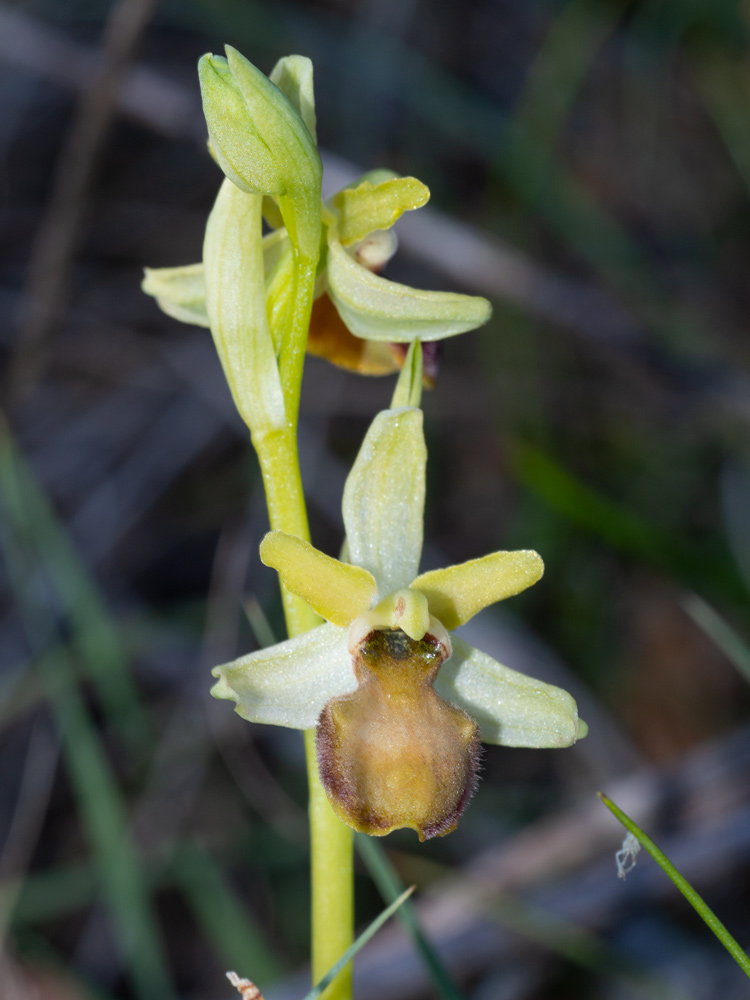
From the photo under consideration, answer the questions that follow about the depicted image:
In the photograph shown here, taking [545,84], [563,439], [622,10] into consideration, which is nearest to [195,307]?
[563,439]

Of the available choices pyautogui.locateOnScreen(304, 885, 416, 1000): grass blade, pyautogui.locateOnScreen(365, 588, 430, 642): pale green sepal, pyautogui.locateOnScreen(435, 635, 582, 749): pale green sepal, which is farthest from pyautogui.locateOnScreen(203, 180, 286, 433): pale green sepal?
pyautogui.locateOnScreen(304, 885, 416, 1000): grass blade

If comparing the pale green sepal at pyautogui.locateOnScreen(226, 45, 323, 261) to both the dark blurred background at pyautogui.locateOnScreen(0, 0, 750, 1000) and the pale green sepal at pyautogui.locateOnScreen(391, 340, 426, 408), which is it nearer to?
the pale green sepal at pyautogui.locateOnScreen(391, 340, 426, 408)

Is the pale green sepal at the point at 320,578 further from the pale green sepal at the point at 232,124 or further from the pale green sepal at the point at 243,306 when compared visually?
the pale green sepal at the point at 232,124

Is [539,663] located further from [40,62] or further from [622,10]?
[622,10]

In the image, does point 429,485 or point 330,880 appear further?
point 429,485

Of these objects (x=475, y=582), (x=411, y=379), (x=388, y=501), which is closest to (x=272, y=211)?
(x=411, y=379)

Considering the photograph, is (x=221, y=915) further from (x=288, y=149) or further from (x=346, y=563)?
(x=288, y=149)
